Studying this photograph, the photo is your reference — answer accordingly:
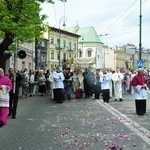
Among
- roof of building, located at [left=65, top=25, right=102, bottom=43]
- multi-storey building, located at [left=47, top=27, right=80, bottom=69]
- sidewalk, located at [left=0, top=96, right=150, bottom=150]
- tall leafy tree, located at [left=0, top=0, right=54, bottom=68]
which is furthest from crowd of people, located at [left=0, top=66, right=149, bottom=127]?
roof of building, located at [left=65, top=25, right=102, bottom=43]

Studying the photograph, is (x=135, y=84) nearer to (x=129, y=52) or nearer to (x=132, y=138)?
(x=132, y=138)

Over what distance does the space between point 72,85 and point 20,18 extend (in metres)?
4.97

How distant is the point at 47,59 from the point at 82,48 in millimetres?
31002

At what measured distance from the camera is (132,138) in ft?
26.6

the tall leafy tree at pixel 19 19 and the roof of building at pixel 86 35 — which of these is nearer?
the tall leafy tree at pixel 19 19

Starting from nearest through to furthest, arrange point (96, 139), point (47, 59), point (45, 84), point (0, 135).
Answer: point (96, 139), point (0, 135), point (45, 84), point (47, 59)

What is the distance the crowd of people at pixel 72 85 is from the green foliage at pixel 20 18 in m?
2.52

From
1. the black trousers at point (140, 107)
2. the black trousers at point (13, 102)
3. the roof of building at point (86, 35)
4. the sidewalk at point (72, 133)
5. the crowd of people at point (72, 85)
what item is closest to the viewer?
the sidewalk at point (72, 133)

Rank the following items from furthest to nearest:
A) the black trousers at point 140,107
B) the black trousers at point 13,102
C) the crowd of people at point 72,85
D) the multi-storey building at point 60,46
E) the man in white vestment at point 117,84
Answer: the multi-storey building at point 60,46 < the man in white vestment at point 117,84 < the black trousers at point 140,107 < the crowd of people at point 72,85 < the black trousers at point 13,102

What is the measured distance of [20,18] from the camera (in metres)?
20.6

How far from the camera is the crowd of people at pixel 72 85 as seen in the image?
1210 centimetres

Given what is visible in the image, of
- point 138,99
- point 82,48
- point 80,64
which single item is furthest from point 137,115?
point 82,48

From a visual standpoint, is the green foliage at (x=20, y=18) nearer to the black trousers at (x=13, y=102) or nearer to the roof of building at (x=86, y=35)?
the black trousers at (x=13, y=102)

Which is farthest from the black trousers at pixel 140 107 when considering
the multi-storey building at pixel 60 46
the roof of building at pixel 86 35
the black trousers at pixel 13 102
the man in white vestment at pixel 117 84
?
the roof of building at pixel 86 35
